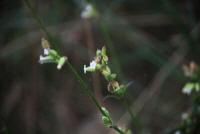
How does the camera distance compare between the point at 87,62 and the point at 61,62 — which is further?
the point at 87,62

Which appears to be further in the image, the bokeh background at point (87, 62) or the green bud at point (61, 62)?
the bokeh background at point (87, 62)

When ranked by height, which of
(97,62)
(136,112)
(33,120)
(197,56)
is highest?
(33,120)

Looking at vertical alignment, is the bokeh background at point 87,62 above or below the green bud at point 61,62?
above

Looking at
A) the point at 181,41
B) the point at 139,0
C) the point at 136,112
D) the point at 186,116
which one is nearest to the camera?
the point at 186,116

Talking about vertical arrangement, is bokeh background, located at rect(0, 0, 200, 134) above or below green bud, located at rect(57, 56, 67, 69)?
above

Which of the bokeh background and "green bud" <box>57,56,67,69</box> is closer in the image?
"green bud" <box>57,56,67,69</box>

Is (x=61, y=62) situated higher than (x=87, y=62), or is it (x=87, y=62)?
(x=87, y=62)

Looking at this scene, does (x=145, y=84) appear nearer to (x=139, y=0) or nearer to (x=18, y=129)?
(x=139, y=0)

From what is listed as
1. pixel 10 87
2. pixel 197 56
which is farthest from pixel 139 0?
pixel 10 87
